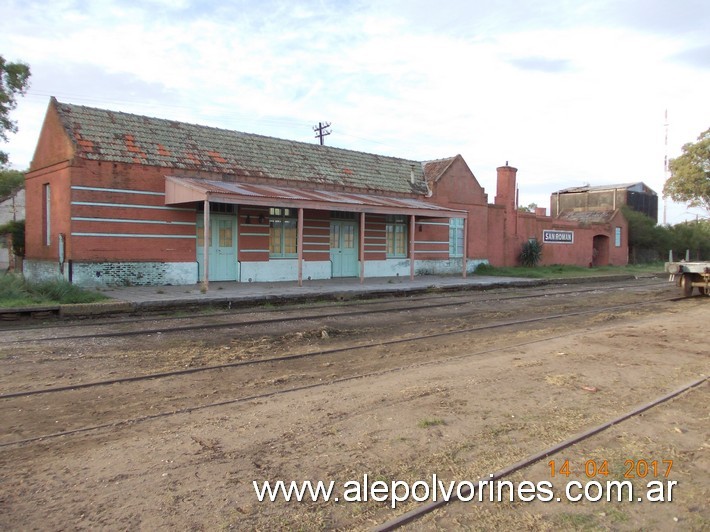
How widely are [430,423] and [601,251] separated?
35.4 metres

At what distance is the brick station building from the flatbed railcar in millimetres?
8339

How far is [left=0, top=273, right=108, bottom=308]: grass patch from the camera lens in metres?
12.3

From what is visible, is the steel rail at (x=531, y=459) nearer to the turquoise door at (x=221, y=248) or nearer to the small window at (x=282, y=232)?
the turquoise door at (x=221, y=248)

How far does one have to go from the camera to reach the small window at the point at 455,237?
2684 centimetres

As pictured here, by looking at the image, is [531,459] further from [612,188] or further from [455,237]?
[612,188]

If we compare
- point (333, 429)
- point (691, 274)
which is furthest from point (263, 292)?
point (691, 274)

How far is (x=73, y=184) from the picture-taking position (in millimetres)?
16000

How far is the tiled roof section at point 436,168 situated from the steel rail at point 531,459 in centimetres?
2040

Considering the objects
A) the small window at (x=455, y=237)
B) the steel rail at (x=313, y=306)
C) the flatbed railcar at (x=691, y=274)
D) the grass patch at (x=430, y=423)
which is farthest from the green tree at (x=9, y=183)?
the grass patch at (x=430, y=423)

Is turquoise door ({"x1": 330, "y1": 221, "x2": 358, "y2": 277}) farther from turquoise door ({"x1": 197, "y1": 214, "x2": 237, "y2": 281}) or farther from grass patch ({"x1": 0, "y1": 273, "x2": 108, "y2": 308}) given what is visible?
grass patch ({"x1": 0, "y1": 273, "x2": 108, "y2": 308})

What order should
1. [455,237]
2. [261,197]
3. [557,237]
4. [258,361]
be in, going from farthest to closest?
[557,237] → [455,237] → [261,197] → [258,361]

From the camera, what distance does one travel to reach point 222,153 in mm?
19781

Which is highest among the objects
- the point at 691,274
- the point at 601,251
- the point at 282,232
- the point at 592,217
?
the point at 592,217

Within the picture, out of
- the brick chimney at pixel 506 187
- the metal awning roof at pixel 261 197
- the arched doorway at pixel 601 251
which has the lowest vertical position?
the arched doorway at pixel 601 251
